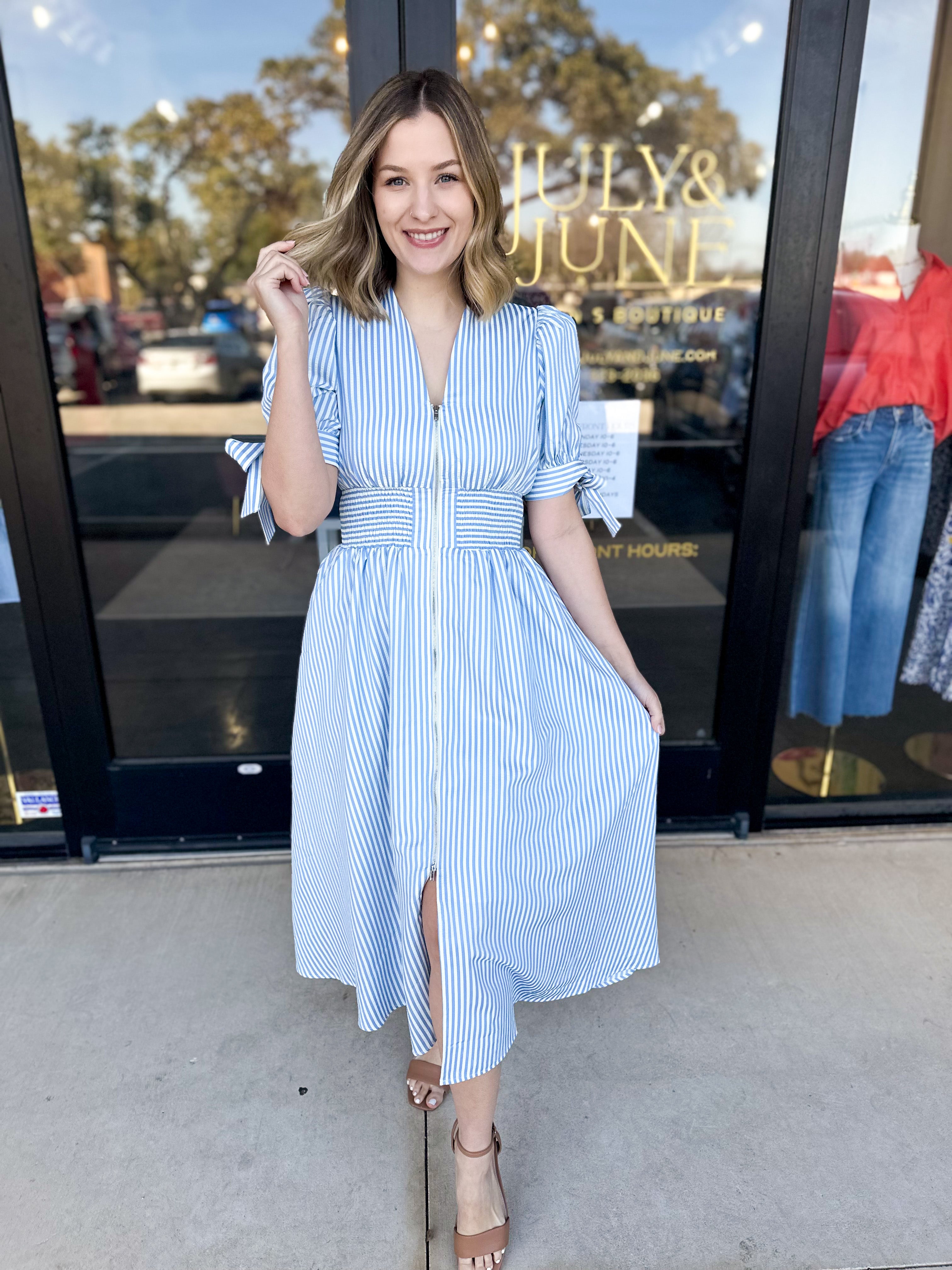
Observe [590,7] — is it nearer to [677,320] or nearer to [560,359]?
[677,320]

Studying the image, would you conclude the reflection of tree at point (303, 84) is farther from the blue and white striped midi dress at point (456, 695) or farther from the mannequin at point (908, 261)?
the blue and white striped midi dress at point (456, 695)

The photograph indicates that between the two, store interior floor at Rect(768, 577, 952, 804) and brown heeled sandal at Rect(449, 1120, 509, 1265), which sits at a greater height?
store interior floor at Rect(768, 577, 952, 804)

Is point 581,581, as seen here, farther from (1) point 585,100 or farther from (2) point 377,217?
(1) point 585,100

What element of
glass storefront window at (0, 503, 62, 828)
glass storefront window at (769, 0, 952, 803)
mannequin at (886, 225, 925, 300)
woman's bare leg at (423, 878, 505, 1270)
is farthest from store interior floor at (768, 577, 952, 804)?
glass storefront window at (0, 503, 62, 828)

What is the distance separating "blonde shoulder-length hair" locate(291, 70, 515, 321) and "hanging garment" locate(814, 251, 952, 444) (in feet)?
4.52

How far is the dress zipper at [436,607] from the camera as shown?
1.47m

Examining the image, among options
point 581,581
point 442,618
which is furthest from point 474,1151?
point 581,581

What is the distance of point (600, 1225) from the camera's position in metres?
1.58

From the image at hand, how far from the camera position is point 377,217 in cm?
149

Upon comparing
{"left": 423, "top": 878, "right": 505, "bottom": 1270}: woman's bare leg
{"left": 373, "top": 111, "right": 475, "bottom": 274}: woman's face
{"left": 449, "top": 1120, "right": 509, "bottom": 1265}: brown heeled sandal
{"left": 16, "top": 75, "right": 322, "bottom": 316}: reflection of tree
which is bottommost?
{"left": 449, "top": 1120, "right": 509, "bottom": 1265}: brown heeled sandal

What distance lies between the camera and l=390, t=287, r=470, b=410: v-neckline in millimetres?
1472

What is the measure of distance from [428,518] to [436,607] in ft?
0.52

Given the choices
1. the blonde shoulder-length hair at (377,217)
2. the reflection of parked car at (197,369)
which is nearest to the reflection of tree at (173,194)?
→ the reflection of parked car at (197,369)

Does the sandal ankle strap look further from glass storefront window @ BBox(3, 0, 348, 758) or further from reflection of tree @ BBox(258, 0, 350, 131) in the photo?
reflection of tree @ BBox(258, 0, 350, 131)
